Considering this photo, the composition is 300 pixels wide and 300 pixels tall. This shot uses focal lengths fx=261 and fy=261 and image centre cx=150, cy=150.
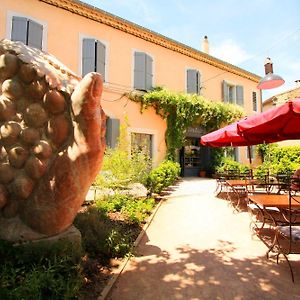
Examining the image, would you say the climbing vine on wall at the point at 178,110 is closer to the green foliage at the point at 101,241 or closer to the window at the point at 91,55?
the window at the point at 91,55

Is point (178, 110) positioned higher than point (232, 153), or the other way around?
point (178, 110)

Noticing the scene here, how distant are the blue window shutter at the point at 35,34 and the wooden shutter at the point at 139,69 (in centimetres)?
427

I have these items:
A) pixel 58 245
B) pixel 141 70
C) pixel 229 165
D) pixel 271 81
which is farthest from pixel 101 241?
pixel 229 165

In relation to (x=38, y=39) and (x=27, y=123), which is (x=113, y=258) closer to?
(x=27, y=123)

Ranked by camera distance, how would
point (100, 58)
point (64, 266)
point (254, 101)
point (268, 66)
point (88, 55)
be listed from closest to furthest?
point (64, 266)
point (268, 66)
point (88, 55)
point (100, 58)
point (254, 101)

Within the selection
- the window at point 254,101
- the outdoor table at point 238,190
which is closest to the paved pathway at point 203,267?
the outdoor table at point 238,190

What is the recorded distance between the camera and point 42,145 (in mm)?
3072

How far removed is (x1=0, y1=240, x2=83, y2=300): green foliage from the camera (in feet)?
7.50

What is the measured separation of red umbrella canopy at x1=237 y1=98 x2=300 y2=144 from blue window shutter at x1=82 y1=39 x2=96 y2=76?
24.1 feet

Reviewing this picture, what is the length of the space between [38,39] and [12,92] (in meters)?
7.75

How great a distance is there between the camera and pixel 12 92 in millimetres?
3197

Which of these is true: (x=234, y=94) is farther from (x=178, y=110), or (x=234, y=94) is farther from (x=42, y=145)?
(x=42, y=145)

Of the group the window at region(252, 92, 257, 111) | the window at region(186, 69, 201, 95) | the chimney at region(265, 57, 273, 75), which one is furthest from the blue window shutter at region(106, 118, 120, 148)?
the window at region(252, 92, 257, 111)

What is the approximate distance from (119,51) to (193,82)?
468 cm
